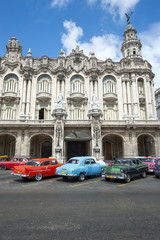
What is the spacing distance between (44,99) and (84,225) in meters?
26.9

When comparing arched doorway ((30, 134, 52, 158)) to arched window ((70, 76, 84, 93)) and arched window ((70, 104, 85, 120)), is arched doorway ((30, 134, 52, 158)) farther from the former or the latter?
arched window ((70, 76, 84, 93))

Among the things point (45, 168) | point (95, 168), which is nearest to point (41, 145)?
point (45, 168)

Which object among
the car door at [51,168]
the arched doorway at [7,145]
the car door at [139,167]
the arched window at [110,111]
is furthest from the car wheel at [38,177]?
the arched window at [110,111]

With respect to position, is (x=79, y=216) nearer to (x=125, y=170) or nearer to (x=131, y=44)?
(x=125, y=170)

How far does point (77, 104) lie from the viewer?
29.8 m

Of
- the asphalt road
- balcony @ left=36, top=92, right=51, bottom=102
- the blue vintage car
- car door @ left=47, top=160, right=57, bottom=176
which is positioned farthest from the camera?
balcony @ left=36, top=92, right=51, bottom=102

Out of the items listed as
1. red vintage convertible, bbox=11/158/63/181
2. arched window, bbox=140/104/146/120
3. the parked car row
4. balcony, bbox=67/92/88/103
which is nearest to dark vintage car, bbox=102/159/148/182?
the parked car row

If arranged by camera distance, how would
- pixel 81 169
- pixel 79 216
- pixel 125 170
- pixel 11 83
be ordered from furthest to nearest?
1. pixel 11 83
2. pixel 81 169
3. pixel 125 170
4. pixel 79 216

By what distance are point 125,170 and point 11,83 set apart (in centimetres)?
2794

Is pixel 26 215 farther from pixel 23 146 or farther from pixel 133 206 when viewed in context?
pixel 23 146

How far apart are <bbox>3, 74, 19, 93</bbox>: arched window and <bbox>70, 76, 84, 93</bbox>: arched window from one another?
35.8 feet

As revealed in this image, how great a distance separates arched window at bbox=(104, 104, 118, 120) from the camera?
1157 inches

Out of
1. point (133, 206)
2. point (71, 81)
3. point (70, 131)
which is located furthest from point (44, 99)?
point (133, 206)

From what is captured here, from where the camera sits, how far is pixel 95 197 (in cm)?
712
